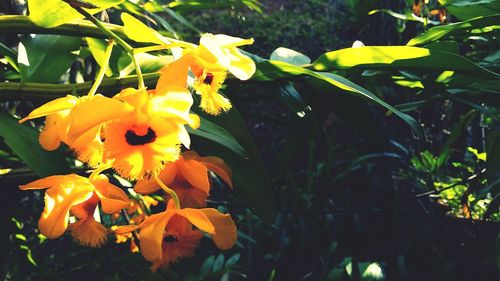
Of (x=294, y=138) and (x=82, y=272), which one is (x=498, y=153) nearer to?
(x=294, y=138)

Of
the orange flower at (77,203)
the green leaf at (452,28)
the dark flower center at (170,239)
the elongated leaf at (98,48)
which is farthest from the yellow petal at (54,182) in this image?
the green leaf at (452,28)

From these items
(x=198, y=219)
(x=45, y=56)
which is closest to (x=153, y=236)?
(x=198, y=219)

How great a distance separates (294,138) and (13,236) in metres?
0.60

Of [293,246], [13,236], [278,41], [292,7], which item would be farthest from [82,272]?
[292,7]

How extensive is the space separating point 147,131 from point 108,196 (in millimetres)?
117

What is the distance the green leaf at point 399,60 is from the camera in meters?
0.48

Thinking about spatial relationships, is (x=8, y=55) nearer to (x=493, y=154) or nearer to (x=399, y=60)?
(x=399, y=60)

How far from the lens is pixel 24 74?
1.94 feet

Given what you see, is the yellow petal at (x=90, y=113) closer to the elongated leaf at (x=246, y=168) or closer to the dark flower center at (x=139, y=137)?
the dark flower center at (x=139, y=137)

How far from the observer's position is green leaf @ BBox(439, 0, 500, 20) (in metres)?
0.65

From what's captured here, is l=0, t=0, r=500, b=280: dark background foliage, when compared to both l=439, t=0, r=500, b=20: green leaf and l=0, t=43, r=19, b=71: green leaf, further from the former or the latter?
l=0, t=43, r=19, b=71: green leaf

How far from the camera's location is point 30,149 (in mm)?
512

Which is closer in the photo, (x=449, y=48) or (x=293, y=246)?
(x=449, y=48)

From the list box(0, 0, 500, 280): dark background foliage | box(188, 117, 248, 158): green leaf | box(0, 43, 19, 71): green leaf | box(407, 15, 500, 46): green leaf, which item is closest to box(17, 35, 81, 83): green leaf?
box(0, 43, 19, 71): green leaf
